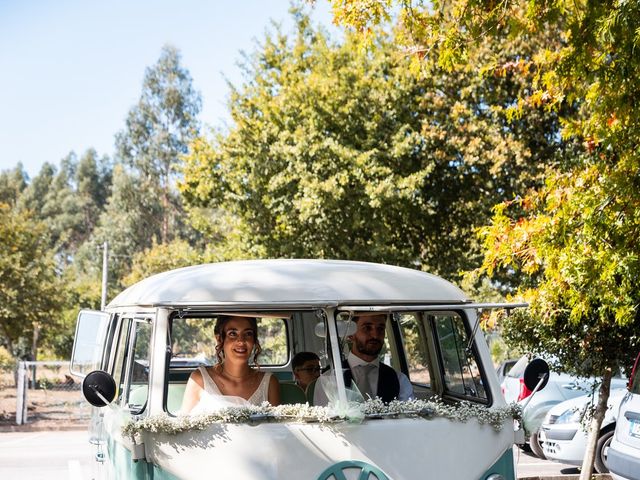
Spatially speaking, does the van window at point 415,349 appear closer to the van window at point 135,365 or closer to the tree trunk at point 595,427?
the van window at point 135,365

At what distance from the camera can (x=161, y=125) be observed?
198 ft

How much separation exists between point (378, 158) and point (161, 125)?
4091cm

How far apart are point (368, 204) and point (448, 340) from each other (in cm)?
1562

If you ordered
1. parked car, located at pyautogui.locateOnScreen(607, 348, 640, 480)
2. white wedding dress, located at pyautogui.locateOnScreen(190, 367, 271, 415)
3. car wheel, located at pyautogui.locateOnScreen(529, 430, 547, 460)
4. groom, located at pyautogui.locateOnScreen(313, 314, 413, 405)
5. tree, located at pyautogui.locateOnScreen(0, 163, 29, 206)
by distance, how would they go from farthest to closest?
1. tree, located at pyautogui.locateOnScreen(0, 163, 29, 206)
2. car wheel, located at pyautogui.locateOnScreen(529, 430, 547, 460)
3. parked car, located at pyautogui.locateOnScreen(607, 348, 640, 480)
4. groom, located at pyautogui.locateOnScreen(313, 314, 413, 405)
5. white wedding dress, located at pyautogui.locateOnScreen(190, 367, 271, 415)

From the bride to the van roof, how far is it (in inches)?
15.3

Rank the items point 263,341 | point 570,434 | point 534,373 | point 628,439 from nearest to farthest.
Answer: point 534,373 < point 263,341 < point 628,439 < point 570,434

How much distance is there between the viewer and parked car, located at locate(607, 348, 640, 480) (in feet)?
28.9

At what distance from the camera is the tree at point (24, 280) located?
2533 cm

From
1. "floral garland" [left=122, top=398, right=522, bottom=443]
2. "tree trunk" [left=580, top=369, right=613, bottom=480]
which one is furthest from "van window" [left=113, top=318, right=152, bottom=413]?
"tree trunk" [left=580, top=369, right=613, bottom=480]

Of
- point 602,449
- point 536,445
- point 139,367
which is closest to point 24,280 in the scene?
point 536,445

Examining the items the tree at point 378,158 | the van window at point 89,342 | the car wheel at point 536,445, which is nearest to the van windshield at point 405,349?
the van window at point 89,342

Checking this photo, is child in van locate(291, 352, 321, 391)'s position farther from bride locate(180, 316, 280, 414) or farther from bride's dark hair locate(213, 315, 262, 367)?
bride's dark hair locate(213, 315, 262, 367)

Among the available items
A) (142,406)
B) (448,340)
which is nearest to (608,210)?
(448,340)

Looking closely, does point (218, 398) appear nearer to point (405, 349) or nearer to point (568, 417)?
point (405, 349)
